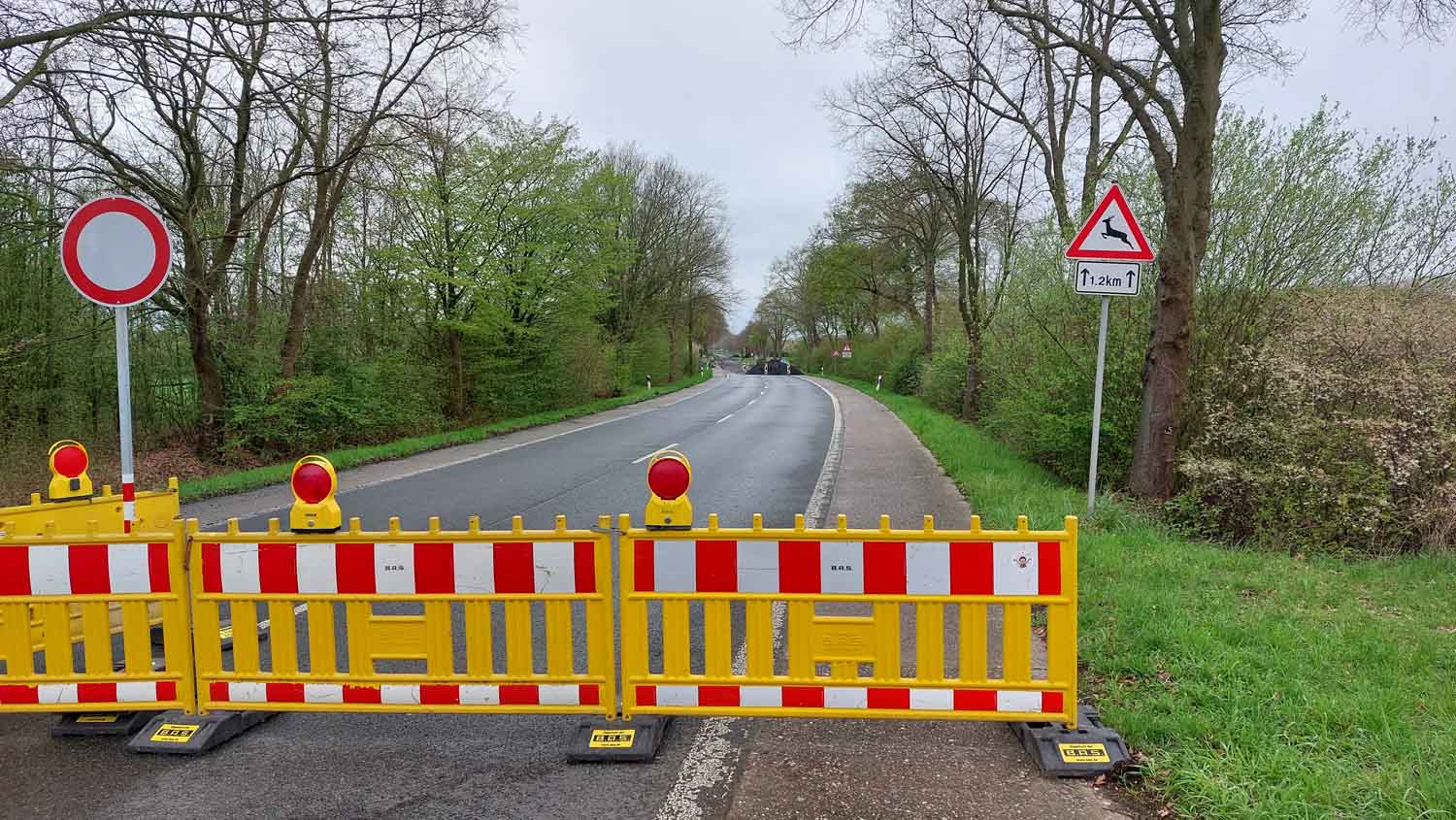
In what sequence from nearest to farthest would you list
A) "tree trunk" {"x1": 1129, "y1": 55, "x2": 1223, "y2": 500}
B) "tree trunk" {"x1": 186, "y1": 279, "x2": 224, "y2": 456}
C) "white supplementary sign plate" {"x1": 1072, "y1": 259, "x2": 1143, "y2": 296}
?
"white supplementary sign plate" {"x1": 1072, "y1": 259, "x2": 1143, "y2": 296} → "tree trunk" {"x1": 1129, "y1": 55, "x2": 1223, "y2": 500} → "tree trunk" {"x1": 186, "y1": 279, "x2": 224, "y2": 456}

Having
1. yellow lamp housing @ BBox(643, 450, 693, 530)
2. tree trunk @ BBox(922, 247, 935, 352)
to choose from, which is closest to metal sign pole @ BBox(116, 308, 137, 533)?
yellow lamp housing @ BBox(643, 450, 693, 530)

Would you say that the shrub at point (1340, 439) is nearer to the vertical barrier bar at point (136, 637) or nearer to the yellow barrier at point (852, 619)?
the yellow barrier at point (852, 619)

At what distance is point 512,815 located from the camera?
2.95 metres

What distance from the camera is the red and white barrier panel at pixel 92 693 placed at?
363cm

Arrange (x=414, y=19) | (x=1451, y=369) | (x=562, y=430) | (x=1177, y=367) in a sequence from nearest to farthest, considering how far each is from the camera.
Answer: (x=1451, y=369), (x=1177, y=367), (x=414, y=19), (x=562, y=430)

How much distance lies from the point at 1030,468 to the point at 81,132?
14.9 meters

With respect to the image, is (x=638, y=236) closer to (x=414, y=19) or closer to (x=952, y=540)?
(x=414, y=19)

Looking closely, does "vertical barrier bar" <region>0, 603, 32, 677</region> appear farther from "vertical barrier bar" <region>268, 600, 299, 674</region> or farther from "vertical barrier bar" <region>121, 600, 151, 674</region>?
"vertical barrier bar" <region>268, 600, 299, 674</region>

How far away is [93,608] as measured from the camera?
3.68 m

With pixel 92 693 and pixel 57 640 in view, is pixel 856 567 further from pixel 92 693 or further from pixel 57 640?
pixel 57 640

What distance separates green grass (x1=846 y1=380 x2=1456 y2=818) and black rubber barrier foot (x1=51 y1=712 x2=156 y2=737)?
440 cm

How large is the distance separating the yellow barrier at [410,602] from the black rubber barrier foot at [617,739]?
0.30 ft

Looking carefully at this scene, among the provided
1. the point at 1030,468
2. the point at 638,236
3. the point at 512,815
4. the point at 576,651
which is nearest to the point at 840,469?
the point at 1030,468

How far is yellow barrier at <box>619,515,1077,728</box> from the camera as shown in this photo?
3436 millimetres
